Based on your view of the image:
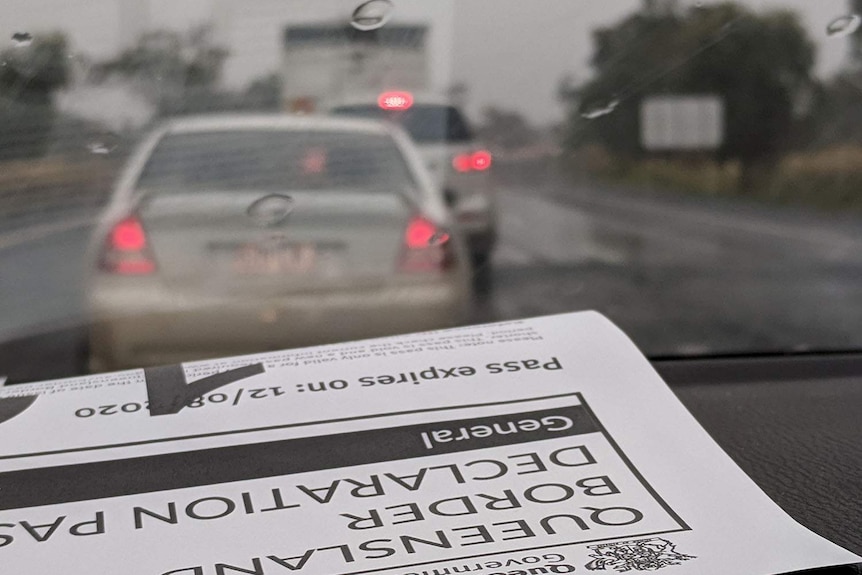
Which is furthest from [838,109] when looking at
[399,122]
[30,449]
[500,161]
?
[30,449]

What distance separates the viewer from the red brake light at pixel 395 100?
1778mm

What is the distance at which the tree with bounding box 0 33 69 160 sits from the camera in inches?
57.1

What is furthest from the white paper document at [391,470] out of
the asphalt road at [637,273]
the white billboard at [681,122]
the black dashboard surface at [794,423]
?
the white billboard at [681,122]

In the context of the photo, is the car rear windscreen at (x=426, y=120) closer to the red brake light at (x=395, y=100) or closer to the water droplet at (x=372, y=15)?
the red brake light at (x=395, y=100)

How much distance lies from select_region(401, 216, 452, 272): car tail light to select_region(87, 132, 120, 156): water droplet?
551mm

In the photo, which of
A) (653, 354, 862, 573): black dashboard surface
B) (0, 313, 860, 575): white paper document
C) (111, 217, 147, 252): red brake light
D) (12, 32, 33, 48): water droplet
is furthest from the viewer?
(111, 217, 147, 252): red brake light

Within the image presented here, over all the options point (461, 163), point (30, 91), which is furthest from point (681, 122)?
point (30, 91)

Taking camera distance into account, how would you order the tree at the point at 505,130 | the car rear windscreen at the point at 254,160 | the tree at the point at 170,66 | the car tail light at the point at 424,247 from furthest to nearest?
the tree at the point at 505,130 < the car tail light at the point at 424,247 < the car rear windscreen at the point at 254,160 < the tree at the point at 170,66

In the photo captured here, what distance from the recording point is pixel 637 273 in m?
2.69

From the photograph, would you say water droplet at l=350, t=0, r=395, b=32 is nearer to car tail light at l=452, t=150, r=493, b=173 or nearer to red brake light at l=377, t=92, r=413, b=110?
red brake light at l=377, t=92, r=413, b=110

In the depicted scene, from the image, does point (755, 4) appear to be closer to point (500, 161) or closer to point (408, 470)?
point (500, 161)

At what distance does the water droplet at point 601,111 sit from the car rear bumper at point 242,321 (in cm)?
39

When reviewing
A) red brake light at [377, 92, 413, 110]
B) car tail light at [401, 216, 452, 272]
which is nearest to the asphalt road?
car tail light at [401, 216, 452, 272]

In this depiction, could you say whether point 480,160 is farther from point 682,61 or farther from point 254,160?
point 254,160
